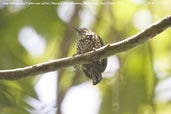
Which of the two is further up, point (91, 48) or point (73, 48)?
point (73, 48)

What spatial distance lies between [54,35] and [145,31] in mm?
897

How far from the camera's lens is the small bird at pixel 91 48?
1.68m

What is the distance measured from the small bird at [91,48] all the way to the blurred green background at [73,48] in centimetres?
8

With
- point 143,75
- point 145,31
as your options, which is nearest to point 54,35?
point 143,75

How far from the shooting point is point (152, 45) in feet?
6.90

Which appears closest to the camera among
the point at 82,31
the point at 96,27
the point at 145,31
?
the point at 145,31

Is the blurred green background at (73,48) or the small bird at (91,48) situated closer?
the small bird at (91,48)

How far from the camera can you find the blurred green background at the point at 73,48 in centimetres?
204

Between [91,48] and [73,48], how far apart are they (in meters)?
0.28

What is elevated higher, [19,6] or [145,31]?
[19,6]

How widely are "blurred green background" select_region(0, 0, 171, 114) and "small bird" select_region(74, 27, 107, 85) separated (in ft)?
0.26

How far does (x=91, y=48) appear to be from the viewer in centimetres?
174

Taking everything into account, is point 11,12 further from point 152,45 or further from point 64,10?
point 152,45

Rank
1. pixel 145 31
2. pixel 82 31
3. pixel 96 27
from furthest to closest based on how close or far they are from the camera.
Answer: pixel 96 27
pixel 82 31
pixel 145 31
